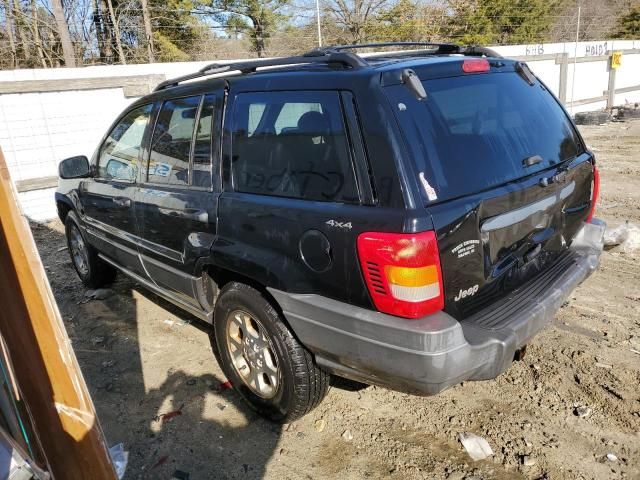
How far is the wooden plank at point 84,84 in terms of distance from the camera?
7637 mm

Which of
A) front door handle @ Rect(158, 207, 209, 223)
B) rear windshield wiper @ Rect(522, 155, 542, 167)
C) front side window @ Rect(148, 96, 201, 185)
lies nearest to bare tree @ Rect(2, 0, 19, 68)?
front side window @ Rect(148, 96, 201, 185)

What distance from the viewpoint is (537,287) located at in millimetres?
2689

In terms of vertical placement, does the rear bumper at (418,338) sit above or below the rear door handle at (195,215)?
below

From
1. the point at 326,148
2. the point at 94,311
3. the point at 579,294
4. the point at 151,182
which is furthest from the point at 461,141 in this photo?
the point at 94,311

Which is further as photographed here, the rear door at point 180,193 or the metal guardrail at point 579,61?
the metal guardrail at point 579,61

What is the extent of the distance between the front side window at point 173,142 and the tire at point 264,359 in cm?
90

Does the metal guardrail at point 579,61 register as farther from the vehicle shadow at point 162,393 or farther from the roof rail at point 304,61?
the vehicle shadow at point 162,393

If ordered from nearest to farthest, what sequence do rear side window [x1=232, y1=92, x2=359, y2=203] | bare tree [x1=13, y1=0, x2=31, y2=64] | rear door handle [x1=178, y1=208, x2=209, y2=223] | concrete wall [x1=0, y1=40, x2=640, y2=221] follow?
rear side window [x1=232, y1=92, x2=359, y2=203]
rear door handle [x1=178, y1=208, x2=209, y2=223]
concrete wall [x1=0, y1=40, x2=640, y2=221]
bare tree [x1=13, y1=0, x2=31, y2=64]

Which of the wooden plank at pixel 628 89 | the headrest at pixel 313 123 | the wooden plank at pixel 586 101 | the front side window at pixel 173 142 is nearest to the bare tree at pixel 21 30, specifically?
the front side window at pixel 173 142

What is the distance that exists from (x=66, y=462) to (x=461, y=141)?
202cm

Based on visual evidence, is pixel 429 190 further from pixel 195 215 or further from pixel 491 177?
pixel 195 215

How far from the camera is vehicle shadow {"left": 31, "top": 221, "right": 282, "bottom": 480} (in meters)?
2.75

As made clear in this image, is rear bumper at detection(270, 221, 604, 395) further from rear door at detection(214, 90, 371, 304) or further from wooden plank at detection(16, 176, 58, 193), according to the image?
wooden plank at detection(16, 176, 58, 193)

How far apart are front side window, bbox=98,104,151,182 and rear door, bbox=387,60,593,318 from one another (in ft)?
7.68
